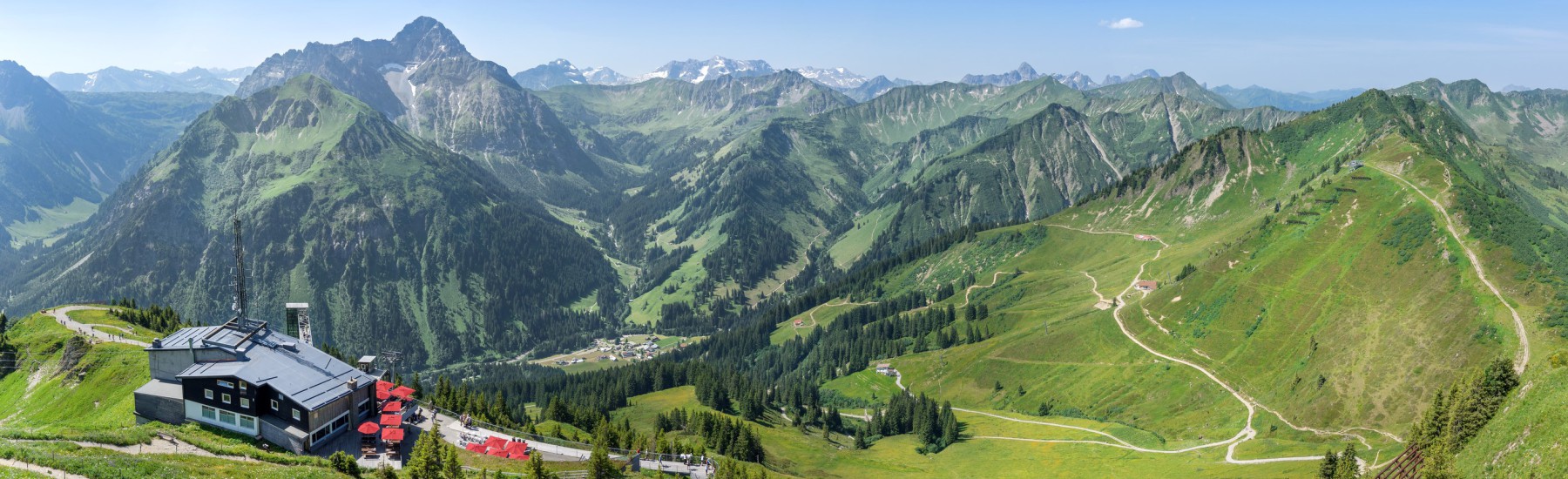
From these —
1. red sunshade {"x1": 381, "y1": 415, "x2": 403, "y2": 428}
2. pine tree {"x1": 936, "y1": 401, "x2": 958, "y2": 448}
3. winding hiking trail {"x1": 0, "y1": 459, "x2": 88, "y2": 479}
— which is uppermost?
winding hiking trail {"x1": 0, "y1": 459, "x2": 88, "y2": 479}

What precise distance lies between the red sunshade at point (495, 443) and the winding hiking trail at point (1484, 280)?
11738 cm

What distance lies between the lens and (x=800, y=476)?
124 meters

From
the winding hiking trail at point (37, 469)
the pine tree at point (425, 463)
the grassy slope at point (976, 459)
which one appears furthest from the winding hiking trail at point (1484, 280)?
the winding hiking trail at point (37, 469)

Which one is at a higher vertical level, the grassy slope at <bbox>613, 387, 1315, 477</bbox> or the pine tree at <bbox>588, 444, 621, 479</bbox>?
the pine tree at <bbox>588, 444, 621, 479</bbox>

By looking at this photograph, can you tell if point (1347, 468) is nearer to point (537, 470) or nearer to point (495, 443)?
point (537, 470)

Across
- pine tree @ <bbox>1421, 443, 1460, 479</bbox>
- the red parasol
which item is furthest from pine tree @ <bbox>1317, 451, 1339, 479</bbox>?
the red parasol

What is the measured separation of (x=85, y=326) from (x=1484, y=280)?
785 feet

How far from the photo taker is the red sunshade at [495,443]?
8406cm

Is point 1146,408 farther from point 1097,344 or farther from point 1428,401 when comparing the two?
point 1428,401

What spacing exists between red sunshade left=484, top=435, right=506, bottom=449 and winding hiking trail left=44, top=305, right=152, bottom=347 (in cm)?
6556

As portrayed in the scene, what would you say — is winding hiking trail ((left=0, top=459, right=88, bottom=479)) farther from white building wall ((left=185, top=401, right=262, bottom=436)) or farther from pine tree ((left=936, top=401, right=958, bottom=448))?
pine tree ((left=936, top=401, right=958, bottom=448))

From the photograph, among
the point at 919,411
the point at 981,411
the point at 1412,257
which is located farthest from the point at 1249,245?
the point at 919,411

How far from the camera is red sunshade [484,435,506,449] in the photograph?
84.1m

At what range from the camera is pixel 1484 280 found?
138625mm
